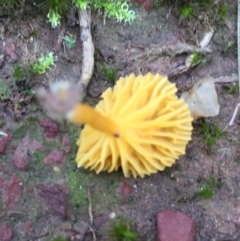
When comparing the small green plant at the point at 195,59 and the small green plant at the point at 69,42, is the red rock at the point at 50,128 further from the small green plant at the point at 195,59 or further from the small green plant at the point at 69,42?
the small green plant at the point at 195,59

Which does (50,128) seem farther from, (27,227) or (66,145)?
(27,227)

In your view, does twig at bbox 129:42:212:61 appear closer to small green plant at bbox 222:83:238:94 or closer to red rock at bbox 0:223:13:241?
small green plant at bbox 222:83:238:94

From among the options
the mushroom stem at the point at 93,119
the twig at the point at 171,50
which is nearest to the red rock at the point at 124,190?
the mushroom stem at the point at 93,119

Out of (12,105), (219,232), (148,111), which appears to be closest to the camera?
(148,111)

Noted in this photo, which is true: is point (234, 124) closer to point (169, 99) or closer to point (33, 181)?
→ point (169, 99)

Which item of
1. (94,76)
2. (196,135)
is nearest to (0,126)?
(94,76)
